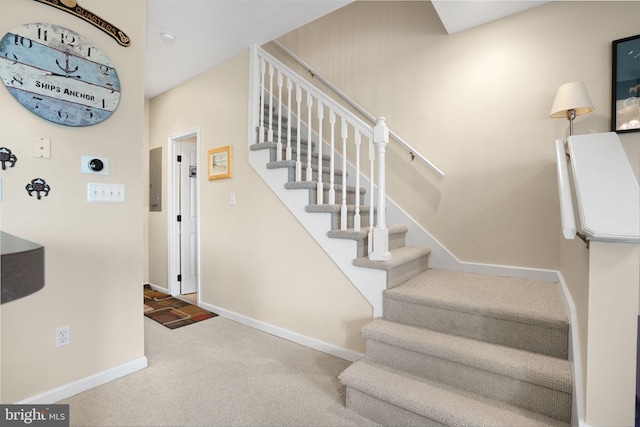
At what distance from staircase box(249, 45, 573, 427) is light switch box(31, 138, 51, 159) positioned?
5.47ft

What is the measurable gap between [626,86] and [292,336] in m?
2.96

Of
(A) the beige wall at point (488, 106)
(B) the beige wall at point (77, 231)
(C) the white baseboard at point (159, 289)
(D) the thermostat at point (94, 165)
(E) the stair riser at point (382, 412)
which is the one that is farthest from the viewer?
(C) the white baseboard at point (159, 289)

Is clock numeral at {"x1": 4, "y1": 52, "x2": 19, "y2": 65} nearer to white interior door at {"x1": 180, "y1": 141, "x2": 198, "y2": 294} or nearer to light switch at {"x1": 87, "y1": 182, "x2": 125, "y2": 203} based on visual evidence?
light switch at {"x1": 87, "y1": 182, "x2": 125, "y2": 203}

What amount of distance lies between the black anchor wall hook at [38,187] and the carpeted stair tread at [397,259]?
1891 mm

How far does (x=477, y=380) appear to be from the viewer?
5.07 ft

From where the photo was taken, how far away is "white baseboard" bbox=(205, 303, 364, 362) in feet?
7.41

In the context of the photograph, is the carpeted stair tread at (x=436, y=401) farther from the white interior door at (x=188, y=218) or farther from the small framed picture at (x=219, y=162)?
the white interior door at (x=188, y=218)

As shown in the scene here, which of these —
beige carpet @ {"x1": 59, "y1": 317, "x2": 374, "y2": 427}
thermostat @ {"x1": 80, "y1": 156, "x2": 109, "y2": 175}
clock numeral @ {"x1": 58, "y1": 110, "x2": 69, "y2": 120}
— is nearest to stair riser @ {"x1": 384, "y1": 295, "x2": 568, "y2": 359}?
beige carpet @ {"x1": 59, "y1": 317, "x2": 374, "y2": 427}

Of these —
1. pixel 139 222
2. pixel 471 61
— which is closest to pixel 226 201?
pixel 139 222

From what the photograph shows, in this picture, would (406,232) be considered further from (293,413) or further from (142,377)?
(142,377)

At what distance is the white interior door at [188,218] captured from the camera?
3.97 m

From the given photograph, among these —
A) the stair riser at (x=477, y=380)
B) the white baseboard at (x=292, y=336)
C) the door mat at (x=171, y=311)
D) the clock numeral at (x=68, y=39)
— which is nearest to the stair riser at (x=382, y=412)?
the stair riser at (x=477, y=380)

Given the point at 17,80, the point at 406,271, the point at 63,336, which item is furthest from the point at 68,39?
the point at 406,271

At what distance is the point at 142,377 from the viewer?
79.7 inches
